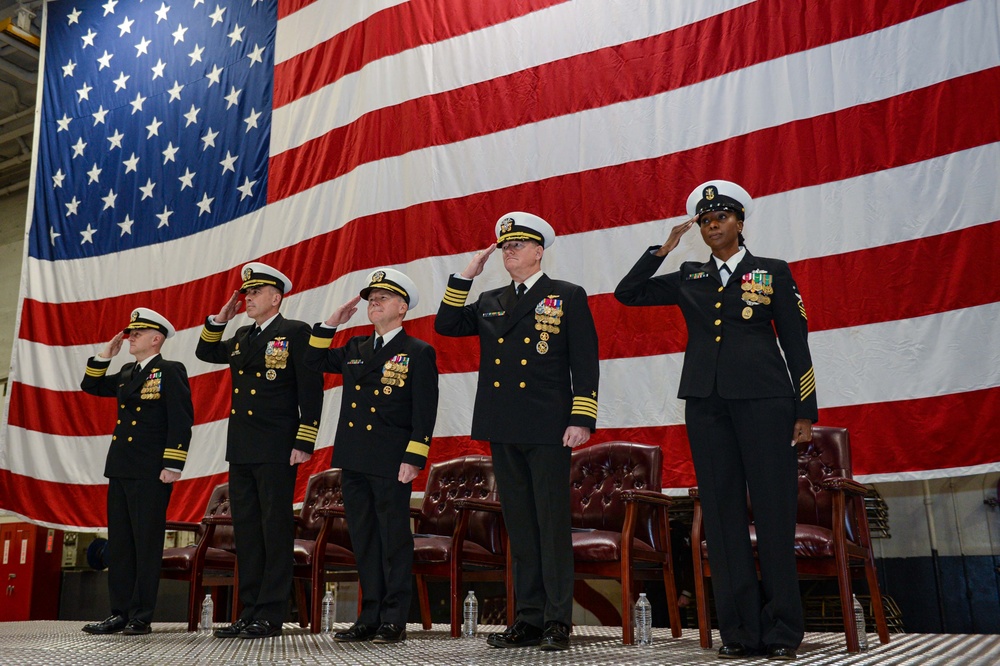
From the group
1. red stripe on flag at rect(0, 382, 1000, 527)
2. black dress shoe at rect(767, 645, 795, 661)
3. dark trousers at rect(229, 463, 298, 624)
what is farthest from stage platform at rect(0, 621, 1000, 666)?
red stripe on flag at rect(0, 382, 1000, 527)

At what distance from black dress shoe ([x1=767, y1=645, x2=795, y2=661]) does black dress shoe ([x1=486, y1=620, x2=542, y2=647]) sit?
28.3 inches

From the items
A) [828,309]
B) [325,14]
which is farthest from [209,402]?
[828,309]

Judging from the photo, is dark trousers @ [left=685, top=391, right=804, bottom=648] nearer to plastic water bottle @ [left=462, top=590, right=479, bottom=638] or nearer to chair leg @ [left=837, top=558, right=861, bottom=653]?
chair leg @ [left=837, top=558, right=861, bottom=653]

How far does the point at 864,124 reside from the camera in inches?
165

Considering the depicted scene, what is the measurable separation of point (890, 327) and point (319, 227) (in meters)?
3.49

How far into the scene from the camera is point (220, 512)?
5.14 meters

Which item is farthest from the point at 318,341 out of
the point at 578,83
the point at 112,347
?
the point at 578,83

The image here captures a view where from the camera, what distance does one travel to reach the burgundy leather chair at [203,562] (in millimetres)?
Answer: 4191

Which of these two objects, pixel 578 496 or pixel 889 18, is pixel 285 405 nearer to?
pixel 578 496

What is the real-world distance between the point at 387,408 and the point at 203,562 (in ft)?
5.39

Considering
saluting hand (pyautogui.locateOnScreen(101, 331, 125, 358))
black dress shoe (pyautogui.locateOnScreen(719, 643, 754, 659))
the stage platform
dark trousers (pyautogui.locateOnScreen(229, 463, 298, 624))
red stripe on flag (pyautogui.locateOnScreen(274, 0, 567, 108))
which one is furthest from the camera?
red stripe on flag (pyautogui.locateOnScreen(274, 0, 567, 108))

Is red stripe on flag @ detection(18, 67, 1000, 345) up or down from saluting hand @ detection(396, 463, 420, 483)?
up

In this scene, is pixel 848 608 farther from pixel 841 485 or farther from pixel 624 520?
pixel 624 520

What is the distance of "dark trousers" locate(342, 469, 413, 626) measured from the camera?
10.5 feet
